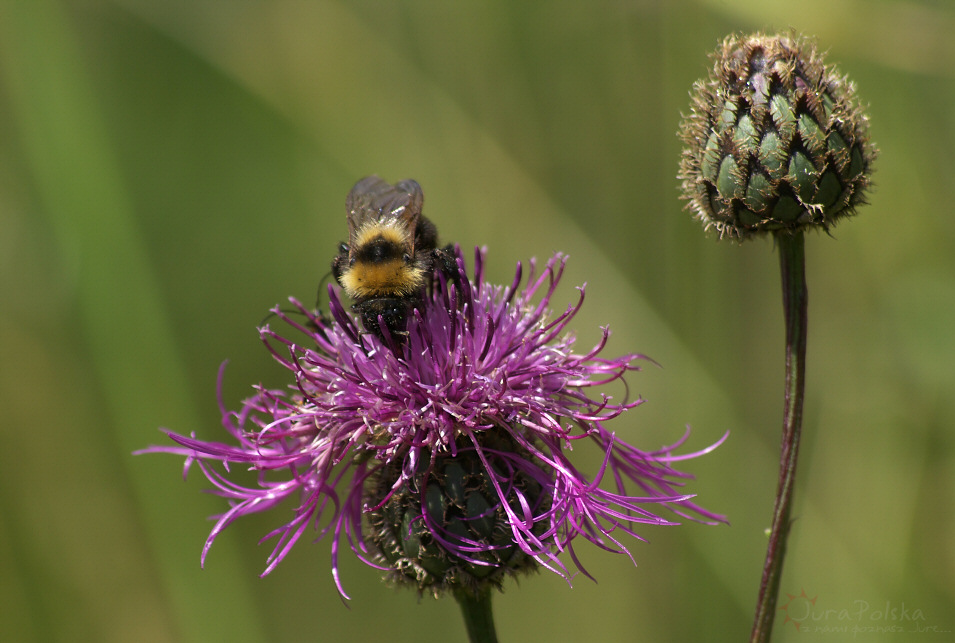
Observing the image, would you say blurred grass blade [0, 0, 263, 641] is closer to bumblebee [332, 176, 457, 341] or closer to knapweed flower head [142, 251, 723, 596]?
knapweed flower head [142, 251, 723, 596]

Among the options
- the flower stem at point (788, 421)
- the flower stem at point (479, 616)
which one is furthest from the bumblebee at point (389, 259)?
the flower stem at point (788, 421)

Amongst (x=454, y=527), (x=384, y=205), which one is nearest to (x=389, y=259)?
(x=384, y=205)

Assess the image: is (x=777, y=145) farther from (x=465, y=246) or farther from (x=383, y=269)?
(x=465, y=246)

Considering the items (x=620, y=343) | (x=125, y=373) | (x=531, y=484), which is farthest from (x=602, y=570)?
(x=125, y=373)

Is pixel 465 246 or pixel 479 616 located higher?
pixel 465 246

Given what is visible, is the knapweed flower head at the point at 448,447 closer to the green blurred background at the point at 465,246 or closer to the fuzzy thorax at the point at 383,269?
the fuzzy thorax at the point at 383,269

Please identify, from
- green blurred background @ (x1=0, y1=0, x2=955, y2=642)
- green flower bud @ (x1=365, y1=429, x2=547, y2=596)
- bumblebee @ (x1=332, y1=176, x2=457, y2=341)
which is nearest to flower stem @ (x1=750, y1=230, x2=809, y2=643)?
green flower bud @ (x1=365, y1=429, x2=547, y2=596)

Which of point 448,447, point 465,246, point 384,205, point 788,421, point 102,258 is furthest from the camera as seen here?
point 465,246

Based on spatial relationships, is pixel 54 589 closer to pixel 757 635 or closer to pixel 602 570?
pixel 602 570
